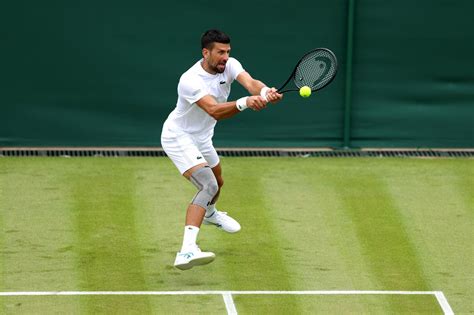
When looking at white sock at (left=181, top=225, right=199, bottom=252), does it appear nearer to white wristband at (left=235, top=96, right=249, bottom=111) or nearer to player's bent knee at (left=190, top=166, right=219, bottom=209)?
player's bent knee at (left=190, top=166, right=219, bottom=209)

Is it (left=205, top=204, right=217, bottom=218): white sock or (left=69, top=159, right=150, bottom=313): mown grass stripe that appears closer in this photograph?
(left=69, top=159, right=150, bottom=313): mown grass stripe

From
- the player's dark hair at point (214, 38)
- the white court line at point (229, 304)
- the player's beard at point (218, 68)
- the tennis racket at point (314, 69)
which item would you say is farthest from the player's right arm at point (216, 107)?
the white court line at point (229, 304)

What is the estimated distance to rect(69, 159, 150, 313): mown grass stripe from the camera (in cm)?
1041

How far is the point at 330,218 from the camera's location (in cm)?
1250

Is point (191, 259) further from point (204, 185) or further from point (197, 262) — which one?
point (204, 185)

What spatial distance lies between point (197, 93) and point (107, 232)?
1919 millimetres

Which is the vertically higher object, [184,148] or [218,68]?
[218,68]

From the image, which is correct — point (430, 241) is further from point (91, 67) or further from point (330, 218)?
point (91, 67)

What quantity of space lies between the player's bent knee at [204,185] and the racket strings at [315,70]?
1006 millimetres

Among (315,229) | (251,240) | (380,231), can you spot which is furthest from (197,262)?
(380,231)

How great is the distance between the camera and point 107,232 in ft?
39.0

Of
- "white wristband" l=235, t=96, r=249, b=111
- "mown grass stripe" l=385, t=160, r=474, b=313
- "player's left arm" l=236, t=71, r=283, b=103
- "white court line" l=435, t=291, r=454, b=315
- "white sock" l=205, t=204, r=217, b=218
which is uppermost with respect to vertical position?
"mown grass stripe" l=385, t=160, r=474, b=313

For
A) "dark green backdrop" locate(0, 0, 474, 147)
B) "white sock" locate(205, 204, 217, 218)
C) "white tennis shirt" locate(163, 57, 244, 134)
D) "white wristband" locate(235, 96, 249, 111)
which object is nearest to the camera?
"white wristband" locate(235, 96, 249, 111)

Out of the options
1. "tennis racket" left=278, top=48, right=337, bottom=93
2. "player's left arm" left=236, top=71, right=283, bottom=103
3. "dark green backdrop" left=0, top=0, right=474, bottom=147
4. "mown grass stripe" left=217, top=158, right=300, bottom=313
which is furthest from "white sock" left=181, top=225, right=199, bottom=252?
"dark green backdrop" left=0, top=0, right=474, bottom=147
